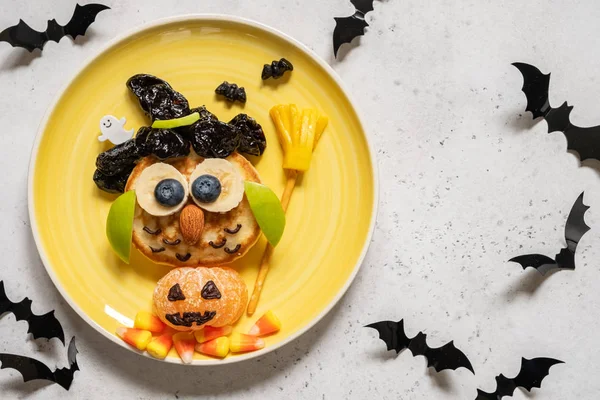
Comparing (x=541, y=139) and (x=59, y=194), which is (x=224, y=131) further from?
(x=541, y=139)

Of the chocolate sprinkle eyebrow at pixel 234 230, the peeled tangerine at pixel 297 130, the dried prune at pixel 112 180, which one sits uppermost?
the peeled tangerine at pixel 297 130

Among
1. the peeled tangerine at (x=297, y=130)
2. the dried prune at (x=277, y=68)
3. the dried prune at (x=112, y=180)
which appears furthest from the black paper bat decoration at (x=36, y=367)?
the dried prune at (x=277, y=68)

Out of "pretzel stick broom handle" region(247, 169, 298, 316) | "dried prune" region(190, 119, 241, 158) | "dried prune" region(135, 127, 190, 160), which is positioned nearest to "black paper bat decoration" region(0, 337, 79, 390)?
"pretzel stick broom handle" region(247, 169, 298, 316)

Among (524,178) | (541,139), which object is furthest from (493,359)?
(541,139)

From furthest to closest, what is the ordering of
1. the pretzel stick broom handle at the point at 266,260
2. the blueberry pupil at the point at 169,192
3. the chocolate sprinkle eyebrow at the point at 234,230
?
1. the pretzel stick broom handle at the point at 266,260
2. the chocolate sprinkle eyebrow at the point at 234,230
3. the blueberry pupil at the point at 169,192

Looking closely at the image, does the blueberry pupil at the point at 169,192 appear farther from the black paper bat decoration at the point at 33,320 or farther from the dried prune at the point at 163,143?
the black paper bat decoration at the point at 33,320

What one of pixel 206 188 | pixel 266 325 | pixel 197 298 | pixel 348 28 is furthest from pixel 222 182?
pixel 348 28

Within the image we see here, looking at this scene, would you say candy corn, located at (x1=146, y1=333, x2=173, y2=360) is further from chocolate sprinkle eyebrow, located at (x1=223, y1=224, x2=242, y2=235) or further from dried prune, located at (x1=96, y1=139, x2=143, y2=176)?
dried prune, located at (x1=96, y1=139, x2=143, y2=176)
